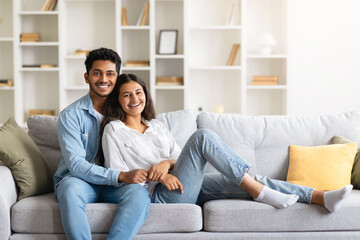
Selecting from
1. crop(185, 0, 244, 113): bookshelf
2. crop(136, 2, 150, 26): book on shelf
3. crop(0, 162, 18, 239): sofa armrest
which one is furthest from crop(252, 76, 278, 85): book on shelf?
crop(0, 162, 18, 239): sofa armrest

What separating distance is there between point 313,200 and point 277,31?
3.04m

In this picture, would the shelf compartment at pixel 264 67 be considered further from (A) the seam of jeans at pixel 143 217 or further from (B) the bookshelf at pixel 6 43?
(A) the seam of jeans at pixel 143 217

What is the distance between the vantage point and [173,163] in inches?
93.8

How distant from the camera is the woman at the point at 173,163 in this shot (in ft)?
7.28

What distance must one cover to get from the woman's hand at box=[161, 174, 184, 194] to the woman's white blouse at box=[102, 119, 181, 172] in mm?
166

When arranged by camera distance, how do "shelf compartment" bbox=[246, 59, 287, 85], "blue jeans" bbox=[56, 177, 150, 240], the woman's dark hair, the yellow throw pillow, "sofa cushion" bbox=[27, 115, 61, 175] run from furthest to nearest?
"shelf compartment" bbox=[246, 59, 287, 85] < "sofa cushion" bbox=[27, 115, 61, 175] < the yellow throw pillow < the woman's dark hair < "blue jeans" bbox=[56, 177, 150, 240]

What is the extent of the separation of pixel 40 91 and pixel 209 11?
6.61ft

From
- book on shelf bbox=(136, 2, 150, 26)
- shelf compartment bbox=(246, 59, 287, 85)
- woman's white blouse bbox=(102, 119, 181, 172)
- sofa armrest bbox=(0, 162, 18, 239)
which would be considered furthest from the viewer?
shelf compartment bbox=(246, 59, 287, 85)

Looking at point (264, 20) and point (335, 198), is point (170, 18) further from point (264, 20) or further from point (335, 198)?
point (335, 198)

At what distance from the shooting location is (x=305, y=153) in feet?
8.68

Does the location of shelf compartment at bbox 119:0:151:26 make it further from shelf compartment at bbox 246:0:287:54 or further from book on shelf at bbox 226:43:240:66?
shelf compartment at bbox 246:0:287:54

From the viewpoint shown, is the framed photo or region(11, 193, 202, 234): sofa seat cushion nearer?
region(11, 193, 202, 234): sofa seat cushion

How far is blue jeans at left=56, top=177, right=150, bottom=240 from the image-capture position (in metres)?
2.01

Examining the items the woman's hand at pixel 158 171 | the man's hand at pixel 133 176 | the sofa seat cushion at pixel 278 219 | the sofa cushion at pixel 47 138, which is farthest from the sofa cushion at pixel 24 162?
the sofa seat cushion at pixel 278 219
